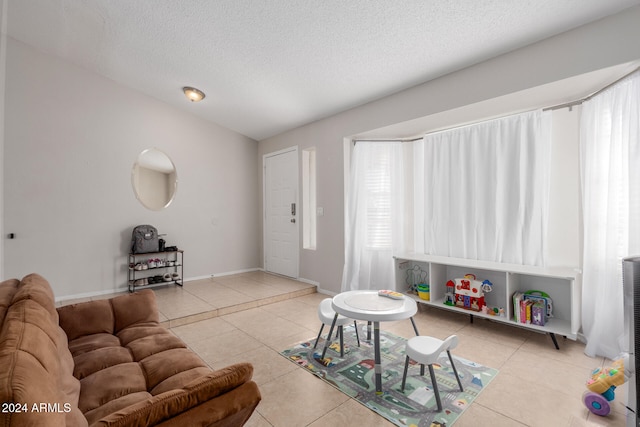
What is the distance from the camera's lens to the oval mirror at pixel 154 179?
14.8 feet

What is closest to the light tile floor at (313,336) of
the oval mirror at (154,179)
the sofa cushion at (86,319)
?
the sofa cushion at (86,319)

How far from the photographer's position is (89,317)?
212 centimetres

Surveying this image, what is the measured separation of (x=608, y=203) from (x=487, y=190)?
40.1 inches

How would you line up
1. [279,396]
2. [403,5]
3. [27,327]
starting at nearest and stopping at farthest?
[27,327] < [279,396] < [403,5]

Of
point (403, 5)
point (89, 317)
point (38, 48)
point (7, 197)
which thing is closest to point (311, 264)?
point (89, 317)

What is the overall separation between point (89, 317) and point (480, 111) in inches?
153

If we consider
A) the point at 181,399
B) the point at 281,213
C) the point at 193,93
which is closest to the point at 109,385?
the point at 181,399

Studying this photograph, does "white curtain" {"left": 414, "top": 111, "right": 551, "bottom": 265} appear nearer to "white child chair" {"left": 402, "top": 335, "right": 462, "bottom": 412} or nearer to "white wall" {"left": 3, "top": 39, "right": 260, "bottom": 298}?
"white child chair" {"left": 402, "top": 335, "right": 462, "bottom": 412}

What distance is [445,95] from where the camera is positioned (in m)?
3.09

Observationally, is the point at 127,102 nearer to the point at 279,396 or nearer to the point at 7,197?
the point at 7,197

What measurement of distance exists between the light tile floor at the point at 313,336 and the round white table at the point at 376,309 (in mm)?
373

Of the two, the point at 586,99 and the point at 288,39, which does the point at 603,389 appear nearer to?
the point at 586,99

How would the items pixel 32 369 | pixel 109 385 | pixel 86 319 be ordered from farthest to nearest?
pixel 86 319, pixel 109 385, pixel 32 369

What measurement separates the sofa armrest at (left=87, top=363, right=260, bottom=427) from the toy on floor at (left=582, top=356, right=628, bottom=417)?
207 cm
